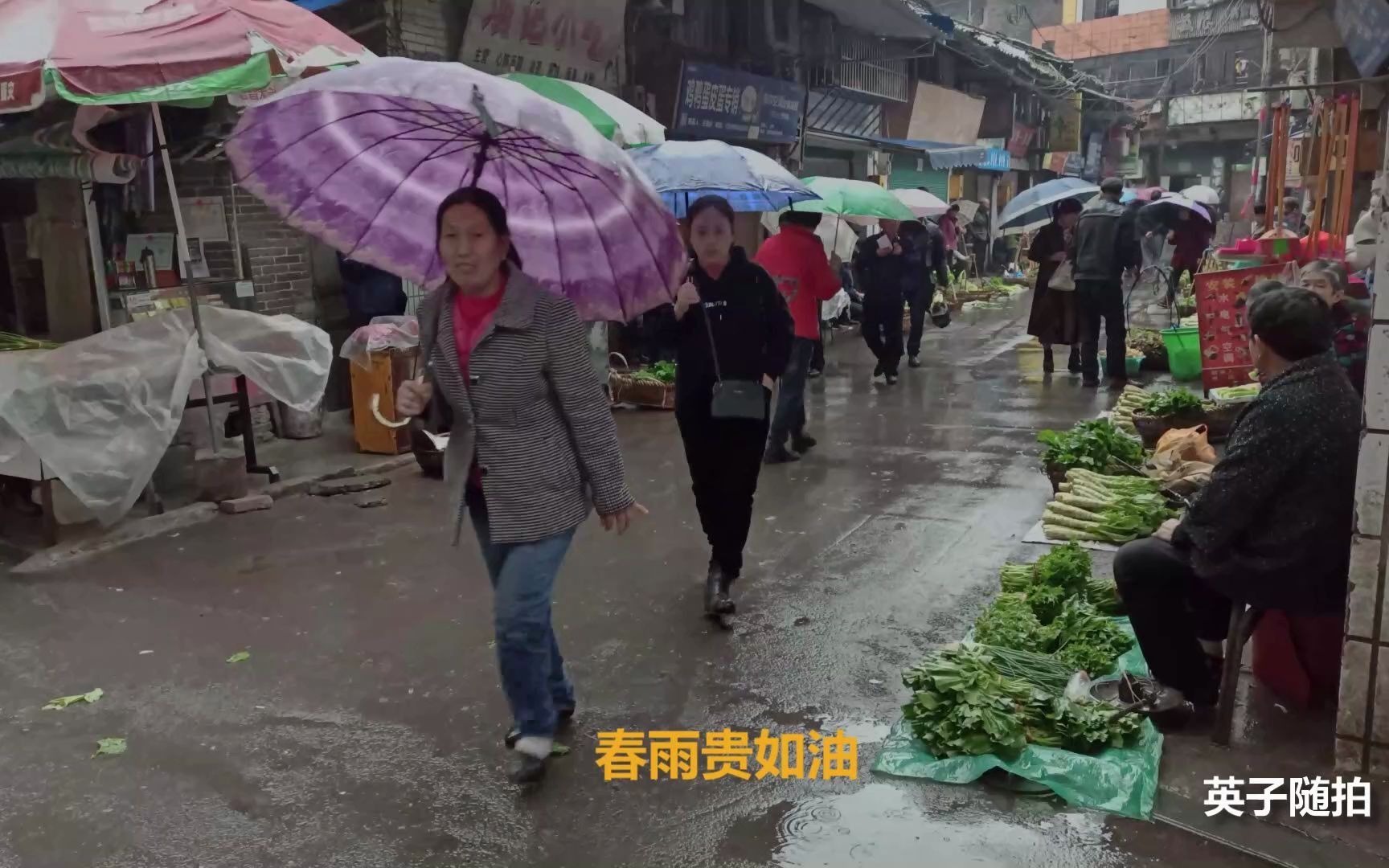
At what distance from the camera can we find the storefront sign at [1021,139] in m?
29.5

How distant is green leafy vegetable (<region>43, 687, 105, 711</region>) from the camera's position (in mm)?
4340

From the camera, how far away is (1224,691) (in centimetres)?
366

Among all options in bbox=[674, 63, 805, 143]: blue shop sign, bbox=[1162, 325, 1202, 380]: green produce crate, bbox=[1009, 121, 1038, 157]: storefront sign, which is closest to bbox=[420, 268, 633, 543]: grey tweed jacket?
bbox=[1162, 325, 1202, 380]: green produce crate

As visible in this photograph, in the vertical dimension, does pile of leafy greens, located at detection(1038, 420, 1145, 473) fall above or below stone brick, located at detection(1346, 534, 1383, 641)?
below

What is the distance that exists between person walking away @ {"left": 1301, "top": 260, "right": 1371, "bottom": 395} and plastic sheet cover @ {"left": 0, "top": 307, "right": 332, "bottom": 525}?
6005 millimetres

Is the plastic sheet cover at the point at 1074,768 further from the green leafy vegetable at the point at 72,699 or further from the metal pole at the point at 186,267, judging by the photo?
the metal pole at the point at 186,267

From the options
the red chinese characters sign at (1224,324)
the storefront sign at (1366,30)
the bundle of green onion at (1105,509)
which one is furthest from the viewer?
the red chinese characters sign at (1224,324)

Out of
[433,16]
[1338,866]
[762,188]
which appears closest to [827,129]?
[433,16]

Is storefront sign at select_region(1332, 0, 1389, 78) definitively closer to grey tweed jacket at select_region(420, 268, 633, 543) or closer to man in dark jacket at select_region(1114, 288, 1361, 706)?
man in dark jacket at select_region(1114, 288, 1361, 706)

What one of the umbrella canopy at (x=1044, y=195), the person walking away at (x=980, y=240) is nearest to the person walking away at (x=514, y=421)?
the umbrella canopy at (x=1044, y=195)

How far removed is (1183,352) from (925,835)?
8849mm

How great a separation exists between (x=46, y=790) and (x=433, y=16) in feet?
27.2

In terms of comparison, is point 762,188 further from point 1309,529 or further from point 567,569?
point 1309,529

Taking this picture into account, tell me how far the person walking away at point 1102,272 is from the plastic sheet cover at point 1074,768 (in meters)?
7.73
